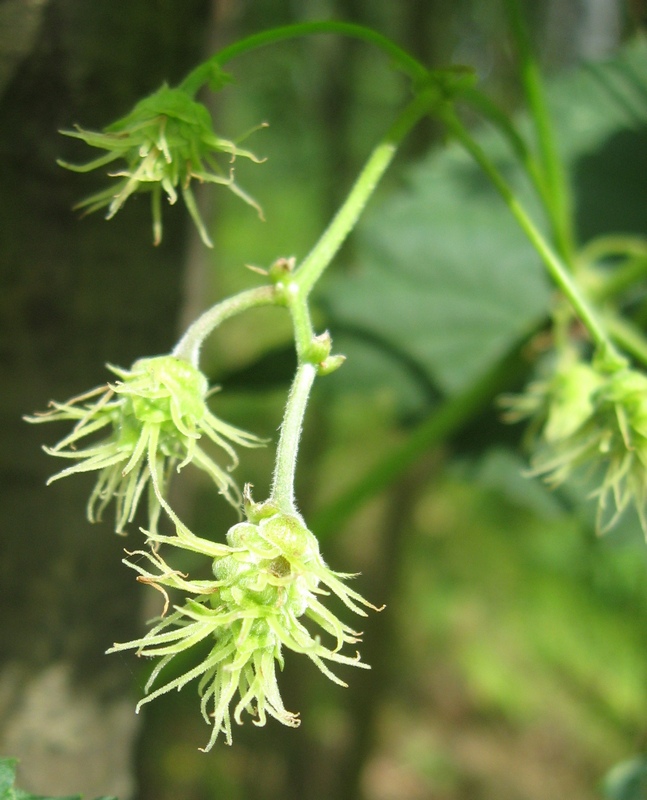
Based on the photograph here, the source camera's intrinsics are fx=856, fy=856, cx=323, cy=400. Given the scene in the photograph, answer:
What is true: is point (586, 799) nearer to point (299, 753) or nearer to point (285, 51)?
point (299, 753)

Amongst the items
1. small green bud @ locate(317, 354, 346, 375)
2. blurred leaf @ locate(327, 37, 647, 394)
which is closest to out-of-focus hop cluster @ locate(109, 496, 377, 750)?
small green bud @ locate(317, 354, 346, 375)

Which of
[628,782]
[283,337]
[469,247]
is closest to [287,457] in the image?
[628,782]

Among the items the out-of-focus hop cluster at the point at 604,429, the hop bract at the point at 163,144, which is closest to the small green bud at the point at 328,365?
the hop bract at the point at 163,144

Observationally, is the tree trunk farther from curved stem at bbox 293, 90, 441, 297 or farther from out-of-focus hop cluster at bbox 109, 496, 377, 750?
out-of-focus hop cluster at bbox 109, 496, 377, 750

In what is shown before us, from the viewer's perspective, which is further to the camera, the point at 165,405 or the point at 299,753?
the point at 299,753

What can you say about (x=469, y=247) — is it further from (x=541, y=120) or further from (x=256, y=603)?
(x=256, y=603)

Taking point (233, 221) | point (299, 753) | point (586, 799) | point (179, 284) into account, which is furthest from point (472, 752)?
point (179, 284)

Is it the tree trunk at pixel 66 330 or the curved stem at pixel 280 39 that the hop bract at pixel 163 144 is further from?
the tree trunk at pixel 66 330
